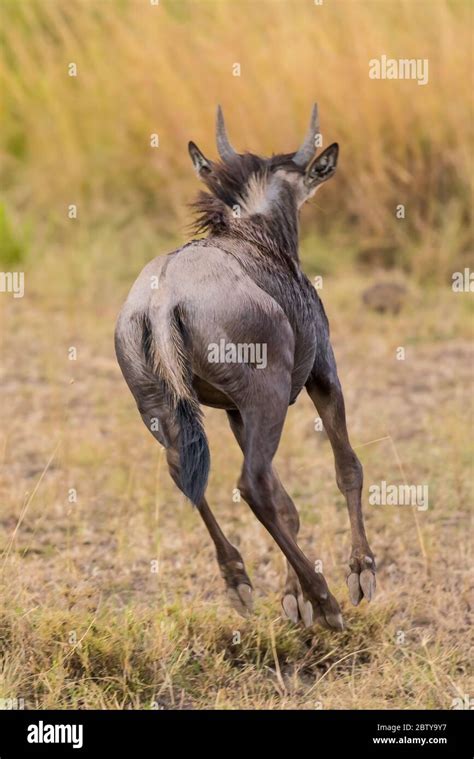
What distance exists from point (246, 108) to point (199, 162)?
5.96 meters

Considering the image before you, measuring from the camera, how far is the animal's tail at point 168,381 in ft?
13.9

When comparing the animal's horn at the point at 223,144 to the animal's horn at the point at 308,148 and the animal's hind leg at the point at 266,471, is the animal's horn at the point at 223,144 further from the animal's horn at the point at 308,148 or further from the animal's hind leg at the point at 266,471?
the animal's hind leg at the point at 266,471

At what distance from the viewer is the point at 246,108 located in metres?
11.0

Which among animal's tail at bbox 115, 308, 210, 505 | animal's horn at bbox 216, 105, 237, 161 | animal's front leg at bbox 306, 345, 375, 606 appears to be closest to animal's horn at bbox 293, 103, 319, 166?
animal's horn at bbox 216, 105, 237, 161

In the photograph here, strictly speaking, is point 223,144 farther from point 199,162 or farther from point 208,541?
point 208,541

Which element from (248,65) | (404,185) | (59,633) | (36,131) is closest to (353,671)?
(59,633)

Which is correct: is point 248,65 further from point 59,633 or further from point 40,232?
point 59,633

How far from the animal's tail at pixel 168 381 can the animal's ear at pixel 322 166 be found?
1304 millimetres

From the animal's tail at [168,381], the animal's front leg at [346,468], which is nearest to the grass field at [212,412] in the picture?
the animal's front leg at [346,468]

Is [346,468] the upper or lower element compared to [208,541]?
upper

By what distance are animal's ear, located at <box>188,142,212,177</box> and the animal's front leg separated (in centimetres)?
90

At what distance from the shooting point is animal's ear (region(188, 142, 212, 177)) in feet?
17.1

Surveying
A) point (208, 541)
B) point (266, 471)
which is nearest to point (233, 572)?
point (266, 471)

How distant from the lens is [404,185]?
10.8 metres
